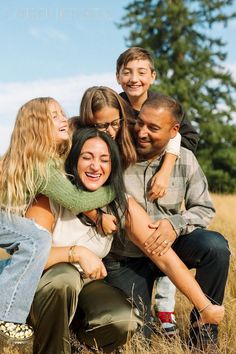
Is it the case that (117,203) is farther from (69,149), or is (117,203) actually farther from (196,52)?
(196,52)

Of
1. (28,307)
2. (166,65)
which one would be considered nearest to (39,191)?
(28,307)

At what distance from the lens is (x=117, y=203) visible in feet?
11.1

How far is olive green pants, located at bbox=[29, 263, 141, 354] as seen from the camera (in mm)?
3078

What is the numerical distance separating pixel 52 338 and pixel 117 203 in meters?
0.83

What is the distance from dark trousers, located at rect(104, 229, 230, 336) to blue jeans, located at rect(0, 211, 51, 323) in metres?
0.73

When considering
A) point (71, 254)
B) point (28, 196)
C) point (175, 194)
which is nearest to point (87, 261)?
point (71, 254)

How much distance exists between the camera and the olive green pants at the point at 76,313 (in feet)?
10.1

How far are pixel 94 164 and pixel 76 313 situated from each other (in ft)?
2.86

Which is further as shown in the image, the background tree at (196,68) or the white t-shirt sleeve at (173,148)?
the background tree at (196,68)

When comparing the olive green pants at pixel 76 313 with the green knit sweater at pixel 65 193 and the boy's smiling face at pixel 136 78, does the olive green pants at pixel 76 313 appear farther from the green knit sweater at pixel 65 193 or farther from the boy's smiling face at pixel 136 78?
the boy's smiling face at pixel 136 78

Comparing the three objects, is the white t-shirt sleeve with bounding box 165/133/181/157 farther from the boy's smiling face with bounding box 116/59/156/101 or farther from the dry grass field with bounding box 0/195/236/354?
the dry grass field with bounding box 0/195/236/354

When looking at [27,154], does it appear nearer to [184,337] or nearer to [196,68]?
[184,337]

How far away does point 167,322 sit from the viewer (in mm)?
4094

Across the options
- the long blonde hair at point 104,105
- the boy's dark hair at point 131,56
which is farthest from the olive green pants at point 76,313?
the boy's dark hair at point 131,56
